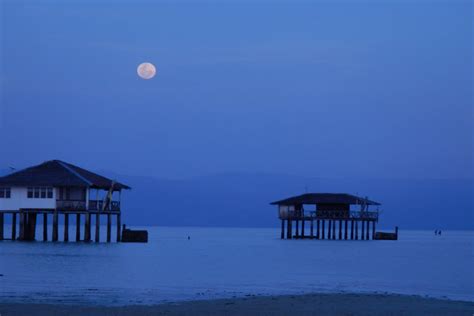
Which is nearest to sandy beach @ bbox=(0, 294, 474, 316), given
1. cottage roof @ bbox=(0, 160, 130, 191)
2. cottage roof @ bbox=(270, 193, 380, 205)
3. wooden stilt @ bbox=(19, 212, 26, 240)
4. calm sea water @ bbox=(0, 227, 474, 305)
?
calm sea water @ bbox=(0, 227, 474, 305)

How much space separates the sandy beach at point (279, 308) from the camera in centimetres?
1922

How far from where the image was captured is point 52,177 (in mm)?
51938

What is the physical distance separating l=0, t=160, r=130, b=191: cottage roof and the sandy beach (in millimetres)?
30274

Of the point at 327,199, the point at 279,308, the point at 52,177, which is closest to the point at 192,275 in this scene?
the point at 279,308

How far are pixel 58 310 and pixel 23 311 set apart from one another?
0.79 m

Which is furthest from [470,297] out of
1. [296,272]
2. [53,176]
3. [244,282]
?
[53,176]

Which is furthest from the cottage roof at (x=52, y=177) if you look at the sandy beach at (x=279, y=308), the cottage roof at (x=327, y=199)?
the sandy beach at (x=279, y=308)

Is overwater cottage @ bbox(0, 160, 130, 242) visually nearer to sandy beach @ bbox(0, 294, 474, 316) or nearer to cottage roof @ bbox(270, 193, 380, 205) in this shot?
cottage roof @ bbox(270, 193, 380, 205)

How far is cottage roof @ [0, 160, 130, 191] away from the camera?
51.4m

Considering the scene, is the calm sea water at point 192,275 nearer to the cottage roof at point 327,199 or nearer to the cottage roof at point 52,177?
the cottage roof at point 52,177

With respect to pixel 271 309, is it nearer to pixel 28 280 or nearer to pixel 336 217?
pixel 28 280

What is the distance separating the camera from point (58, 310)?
766 inches

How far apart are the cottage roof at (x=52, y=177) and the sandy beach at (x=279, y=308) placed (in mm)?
30274

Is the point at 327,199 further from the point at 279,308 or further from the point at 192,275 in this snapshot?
the point at 279,308
